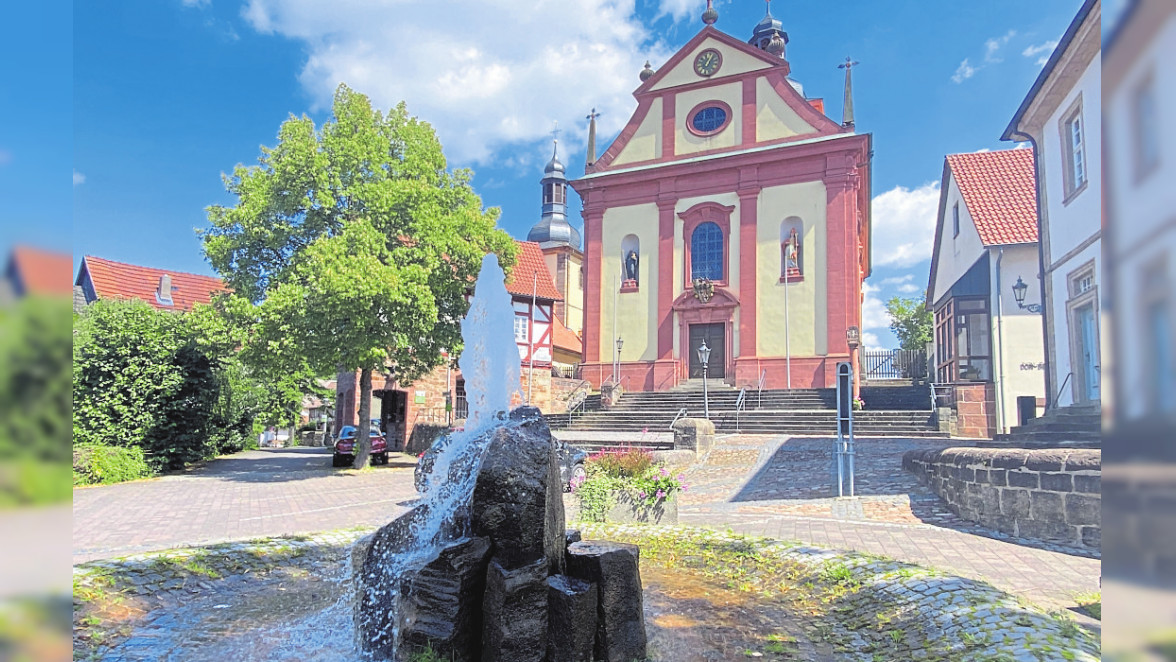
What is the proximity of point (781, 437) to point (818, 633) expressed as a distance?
1398 centimetres

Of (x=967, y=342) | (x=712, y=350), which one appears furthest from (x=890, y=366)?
(x=712, y=350)

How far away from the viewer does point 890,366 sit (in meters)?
28.3

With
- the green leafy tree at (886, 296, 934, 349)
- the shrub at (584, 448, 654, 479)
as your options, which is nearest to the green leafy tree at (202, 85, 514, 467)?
the shrub at (584, 448, 654, 479)

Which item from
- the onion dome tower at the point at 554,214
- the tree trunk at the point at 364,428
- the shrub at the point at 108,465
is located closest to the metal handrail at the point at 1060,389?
the tree trunk at the point at 364,428

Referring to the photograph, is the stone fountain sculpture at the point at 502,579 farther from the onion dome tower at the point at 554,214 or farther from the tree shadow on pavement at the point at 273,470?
the onion dome tower at the point at 554,214

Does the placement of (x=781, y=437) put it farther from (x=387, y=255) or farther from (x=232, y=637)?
(x=232, y=637)

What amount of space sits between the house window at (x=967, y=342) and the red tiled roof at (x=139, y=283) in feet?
100

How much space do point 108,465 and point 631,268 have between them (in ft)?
68.1

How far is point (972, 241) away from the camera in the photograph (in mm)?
24172

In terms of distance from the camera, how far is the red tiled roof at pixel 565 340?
42.7 metres

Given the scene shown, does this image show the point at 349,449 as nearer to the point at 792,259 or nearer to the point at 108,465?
→ the point at 108,465

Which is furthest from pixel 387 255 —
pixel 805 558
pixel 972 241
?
pixel 972 241

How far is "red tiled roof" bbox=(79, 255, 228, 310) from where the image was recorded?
3166 centimetres
